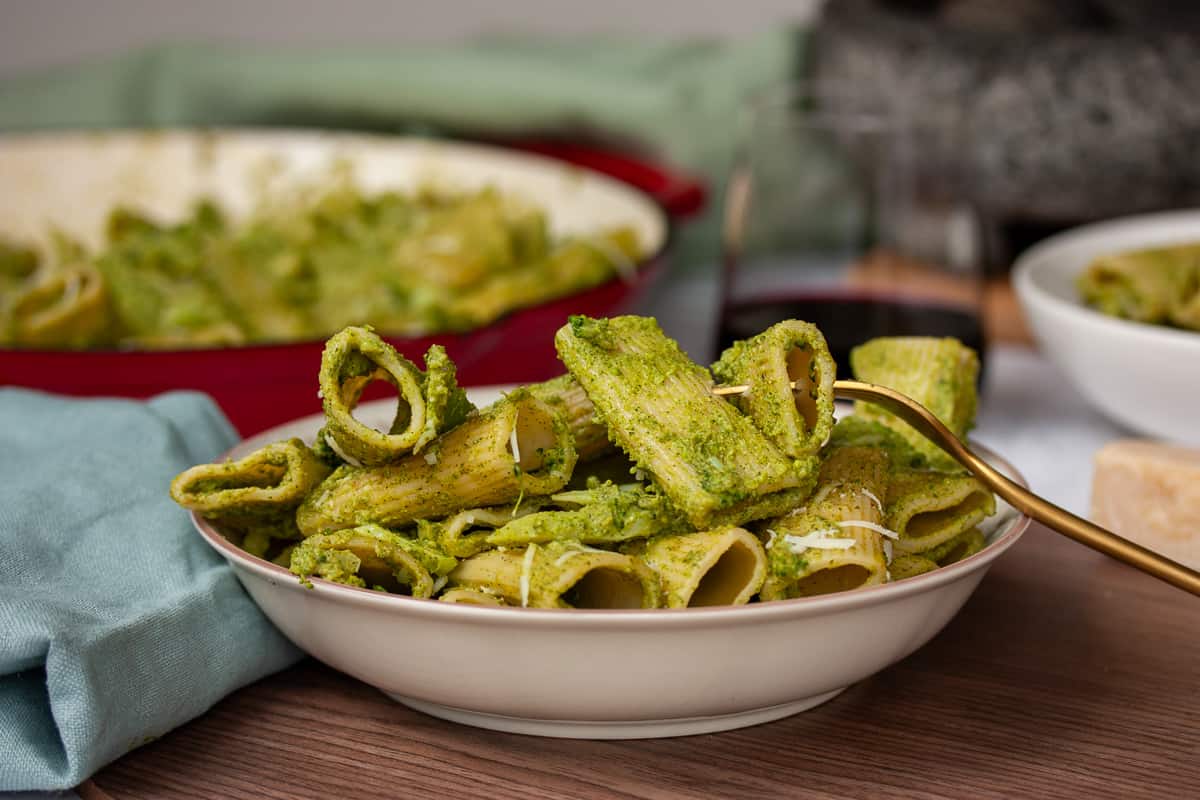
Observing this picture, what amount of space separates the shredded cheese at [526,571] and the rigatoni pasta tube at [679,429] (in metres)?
0.07

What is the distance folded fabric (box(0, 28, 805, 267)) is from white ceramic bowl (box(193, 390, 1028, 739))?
4.90ft

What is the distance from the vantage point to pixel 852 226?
1.38 metres

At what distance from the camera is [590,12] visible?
324 centimetres

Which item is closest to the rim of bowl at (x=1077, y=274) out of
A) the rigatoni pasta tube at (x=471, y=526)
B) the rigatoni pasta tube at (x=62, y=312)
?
the rigatoni pasta tube at (x=471, y=526)

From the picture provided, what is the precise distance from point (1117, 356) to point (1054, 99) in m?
0.57

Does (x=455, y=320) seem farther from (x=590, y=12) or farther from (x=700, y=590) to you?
(x=590, y=12)

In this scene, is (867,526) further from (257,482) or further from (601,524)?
(257,482)

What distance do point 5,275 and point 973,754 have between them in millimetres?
1398

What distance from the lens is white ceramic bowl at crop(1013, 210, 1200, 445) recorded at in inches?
45.7

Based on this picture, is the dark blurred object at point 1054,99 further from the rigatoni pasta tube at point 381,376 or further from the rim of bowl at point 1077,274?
the rigatoni pasta tube at point 381,376

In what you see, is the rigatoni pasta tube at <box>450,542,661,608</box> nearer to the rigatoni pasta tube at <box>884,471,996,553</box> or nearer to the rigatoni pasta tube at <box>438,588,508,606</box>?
the rigatoni pasta tube at <box>438,588,508,606</box>

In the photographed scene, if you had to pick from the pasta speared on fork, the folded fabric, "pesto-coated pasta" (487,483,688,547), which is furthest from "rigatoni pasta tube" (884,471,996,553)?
the folded fabric

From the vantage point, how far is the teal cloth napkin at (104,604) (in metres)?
0.71

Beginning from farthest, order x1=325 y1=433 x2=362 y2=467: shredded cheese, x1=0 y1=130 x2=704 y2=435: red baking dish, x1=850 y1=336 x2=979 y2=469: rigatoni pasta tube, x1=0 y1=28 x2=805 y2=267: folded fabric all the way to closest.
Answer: x1=0 y1=28 x2=805 y2=267: folded fabric < x1=0 y1=130 x2=704 y2=435: red baking dish < x1=850 y1=336 x2=979 y2=469: rigatoni pasta tube < x1=325 y1=433 x2=362 y2=467: shredded cheese
